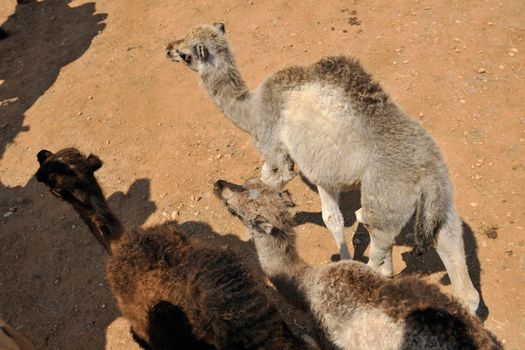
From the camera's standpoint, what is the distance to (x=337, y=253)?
6.51 m

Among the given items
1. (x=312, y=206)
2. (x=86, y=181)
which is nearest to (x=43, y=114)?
(x=86, y=181)

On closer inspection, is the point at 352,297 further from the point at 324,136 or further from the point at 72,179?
Result: the point at 72,179

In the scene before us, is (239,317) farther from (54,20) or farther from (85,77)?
(54,20)

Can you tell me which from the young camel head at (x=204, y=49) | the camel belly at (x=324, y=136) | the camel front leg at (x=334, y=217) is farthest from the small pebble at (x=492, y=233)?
the young camel head at (x=204, y=49)

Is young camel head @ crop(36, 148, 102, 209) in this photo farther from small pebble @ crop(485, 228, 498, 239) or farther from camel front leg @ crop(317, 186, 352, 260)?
small pebble @ crop(485, 228, 498, 239)

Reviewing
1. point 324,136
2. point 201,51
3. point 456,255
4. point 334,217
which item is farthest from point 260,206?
point 201,51

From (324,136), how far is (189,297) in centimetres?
251

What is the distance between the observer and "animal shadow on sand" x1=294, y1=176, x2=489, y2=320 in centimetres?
595

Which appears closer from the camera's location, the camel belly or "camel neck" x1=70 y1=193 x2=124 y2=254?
the camel belly

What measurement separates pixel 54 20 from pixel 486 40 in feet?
38.1

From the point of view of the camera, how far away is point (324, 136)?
5121 millimetres

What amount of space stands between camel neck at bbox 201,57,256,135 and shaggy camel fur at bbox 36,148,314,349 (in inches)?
84.8

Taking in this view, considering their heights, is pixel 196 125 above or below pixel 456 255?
below

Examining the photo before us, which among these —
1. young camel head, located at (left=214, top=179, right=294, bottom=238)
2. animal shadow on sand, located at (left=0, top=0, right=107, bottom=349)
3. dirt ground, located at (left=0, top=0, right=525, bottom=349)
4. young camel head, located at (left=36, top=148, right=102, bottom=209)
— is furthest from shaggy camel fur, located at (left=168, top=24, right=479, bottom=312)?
animal shadow on sand, located at (left=0, top=0, right=107, bottom=349)
